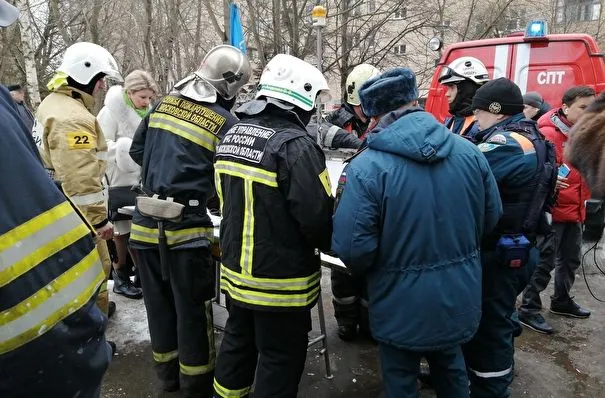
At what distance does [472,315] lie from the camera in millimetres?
2318

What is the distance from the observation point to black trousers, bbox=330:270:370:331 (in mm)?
3867

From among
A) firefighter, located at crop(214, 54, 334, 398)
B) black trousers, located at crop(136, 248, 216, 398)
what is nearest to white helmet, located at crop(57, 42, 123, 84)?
black trousers, located at crop(136, 248, 216, 398)

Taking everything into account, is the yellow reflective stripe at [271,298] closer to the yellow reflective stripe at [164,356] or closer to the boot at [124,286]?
the yellow reflective stripe at [164,356]

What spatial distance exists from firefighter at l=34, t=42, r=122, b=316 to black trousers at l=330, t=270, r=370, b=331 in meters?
1.81

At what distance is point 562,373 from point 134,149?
336 cm

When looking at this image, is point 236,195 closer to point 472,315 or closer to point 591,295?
point 472,315

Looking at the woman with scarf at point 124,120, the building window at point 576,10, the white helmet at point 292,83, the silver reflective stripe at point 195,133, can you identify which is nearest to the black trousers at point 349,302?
the silver reflective stripe at point 195,133

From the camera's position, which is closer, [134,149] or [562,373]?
[134,149]

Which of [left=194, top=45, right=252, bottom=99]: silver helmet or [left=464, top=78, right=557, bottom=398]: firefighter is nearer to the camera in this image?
[left=464, top=78, right=557, bottom=398]: firefighter

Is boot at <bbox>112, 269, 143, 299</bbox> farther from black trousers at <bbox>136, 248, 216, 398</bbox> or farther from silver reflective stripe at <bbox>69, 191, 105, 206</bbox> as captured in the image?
black trousers at <bbox>136, 248, 216, 398</bbox>

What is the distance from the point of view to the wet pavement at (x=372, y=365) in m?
3.19

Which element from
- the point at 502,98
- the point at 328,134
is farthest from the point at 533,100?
the point at 502,98

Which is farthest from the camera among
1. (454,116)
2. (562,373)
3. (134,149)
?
(454,116)

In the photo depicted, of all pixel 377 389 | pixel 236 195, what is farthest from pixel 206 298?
pixel 377 389
